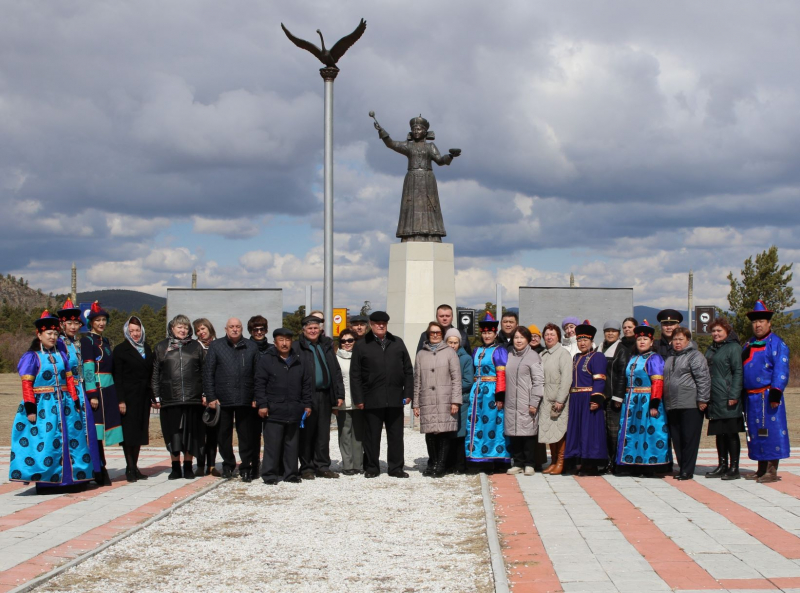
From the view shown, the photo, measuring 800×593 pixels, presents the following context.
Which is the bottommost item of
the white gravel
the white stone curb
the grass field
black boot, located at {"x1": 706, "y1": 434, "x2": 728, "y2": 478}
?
the grass field

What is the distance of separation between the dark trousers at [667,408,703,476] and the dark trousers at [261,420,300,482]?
→ 3.85 metres

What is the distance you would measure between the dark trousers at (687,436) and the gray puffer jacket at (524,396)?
54.9 inches

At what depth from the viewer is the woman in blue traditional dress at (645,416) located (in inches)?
354

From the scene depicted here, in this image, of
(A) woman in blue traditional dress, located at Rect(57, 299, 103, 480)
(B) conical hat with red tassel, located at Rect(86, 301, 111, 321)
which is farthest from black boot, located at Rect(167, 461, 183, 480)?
(B) conical hat with red tassel, located at Rect(86, 301, 111, 321)

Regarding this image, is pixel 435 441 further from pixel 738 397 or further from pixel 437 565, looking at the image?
pixel 437 565

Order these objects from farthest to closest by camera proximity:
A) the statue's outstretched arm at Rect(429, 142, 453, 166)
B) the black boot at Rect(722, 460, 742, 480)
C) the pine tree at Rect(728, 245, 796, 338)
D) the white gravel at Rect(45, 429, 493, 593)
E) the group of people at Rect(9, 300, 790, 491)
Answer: the pine tree at Rect(728, 245, 796, 338)
the statue's outstretched arm at Rect(429, 142, 453, 166)
the black boot at Rect(722, 460, 742, 480)
the group of people at Rect(9, 300, 790, 491)
the white gravel at Rect(45, 429, 493, 593)

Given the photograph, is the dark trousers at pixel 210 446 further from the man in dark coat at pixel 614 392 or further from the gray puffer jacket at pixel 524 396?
the man in dark coat at pixel 614 392

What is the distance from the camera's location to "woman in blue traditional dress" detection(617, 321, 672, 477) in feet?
29.5

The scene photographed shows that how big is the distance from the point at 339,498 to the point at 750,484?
3924mm

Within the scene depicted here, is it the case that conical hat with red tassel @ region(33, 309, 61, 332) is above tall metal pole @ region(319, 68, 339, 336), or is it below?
below

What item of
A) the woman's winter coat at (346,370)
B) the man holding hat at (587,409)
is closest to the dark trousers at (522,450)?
the man holding hat at (587,409)

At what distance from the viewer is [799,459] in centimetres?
1077

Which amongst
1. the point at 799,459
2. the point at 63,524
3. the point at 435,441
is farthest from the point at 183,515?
the point at 799,459

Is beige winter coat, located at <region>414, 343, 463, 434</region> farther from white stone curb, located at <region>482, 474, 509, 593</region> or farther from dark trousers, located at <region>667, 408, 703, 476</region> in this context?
dark trousers, located at <region>667, 408, 703, 476</region>
